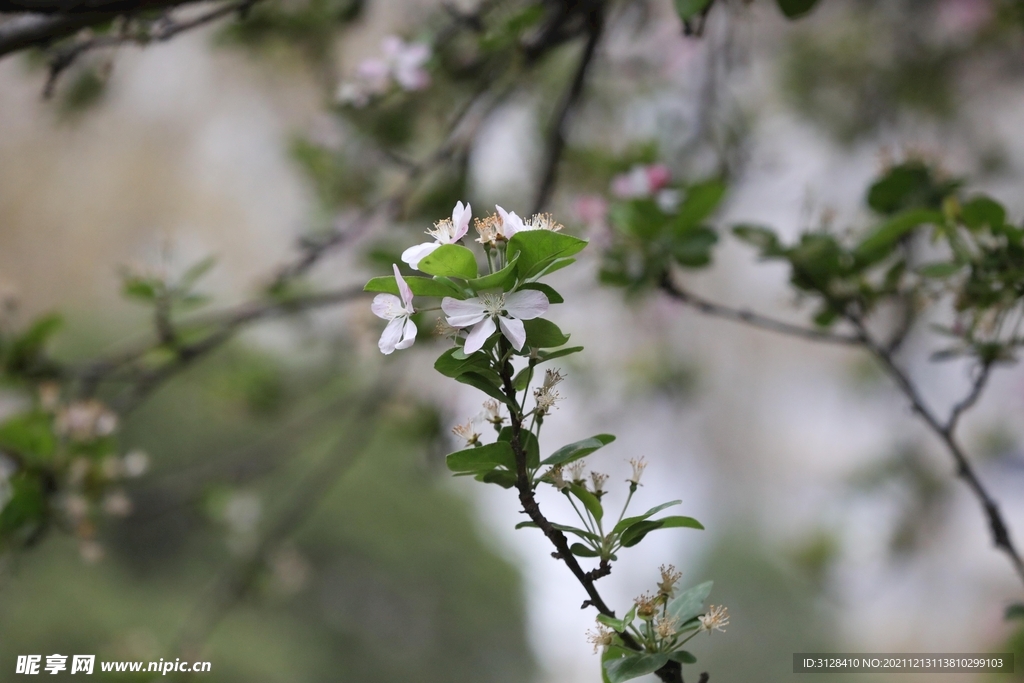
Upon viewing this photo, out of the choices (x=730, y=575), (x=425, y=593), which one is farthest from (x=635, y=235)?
(x=730, y=575)

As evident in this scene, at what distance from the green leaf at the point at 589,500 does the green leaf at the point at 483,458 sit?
1.4 inches

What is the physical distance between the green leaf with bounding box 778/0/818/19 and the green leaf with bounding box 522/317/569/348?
326 mm

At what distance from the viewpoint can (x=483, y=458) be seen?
0.94 ft

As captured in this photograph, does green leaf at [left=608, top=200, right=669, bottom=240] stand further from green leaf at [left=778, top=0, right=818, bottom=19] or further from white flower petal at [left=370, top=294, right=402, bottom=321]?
white flower petal at [left=370, top=294, right=402, bottom=321]

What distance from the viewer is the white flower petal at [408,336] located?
283mm

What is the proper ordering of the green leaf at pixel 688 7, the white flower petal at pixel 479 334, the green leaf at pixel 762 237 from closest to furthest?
the white flower petal at pixel 479 334
the green leaf at pixel 688 7
the green leaf at pixel 762 237

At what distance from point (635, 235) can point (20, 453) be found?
1.85ft

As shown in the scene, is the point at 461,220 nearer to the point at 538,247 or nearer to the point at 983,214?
the point at 538,247

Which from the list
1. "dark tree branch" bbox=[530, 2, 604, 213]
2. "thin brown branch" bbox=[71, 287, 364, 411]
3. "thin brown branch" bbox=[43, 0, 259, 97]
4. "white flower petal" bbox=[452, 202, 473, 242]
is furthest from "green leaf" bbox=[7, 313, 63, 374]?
"white flower petal" bbox=[452, 202, 473, 242]

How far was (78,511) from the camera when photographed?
653mm

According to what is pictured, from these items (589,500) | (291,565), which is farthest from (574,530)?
(291,565)

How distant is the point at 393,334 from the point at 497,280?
56 mm

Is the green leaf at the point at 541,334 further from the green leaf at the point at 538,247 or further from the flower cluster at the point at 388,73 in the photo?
the flower cluster at the point at 388,73

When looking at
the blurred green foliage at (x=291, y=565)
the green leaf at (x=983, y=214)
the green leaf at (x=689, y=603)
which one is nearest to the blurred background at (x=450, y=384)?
the blurred green foliage at (x=291, y=565)
